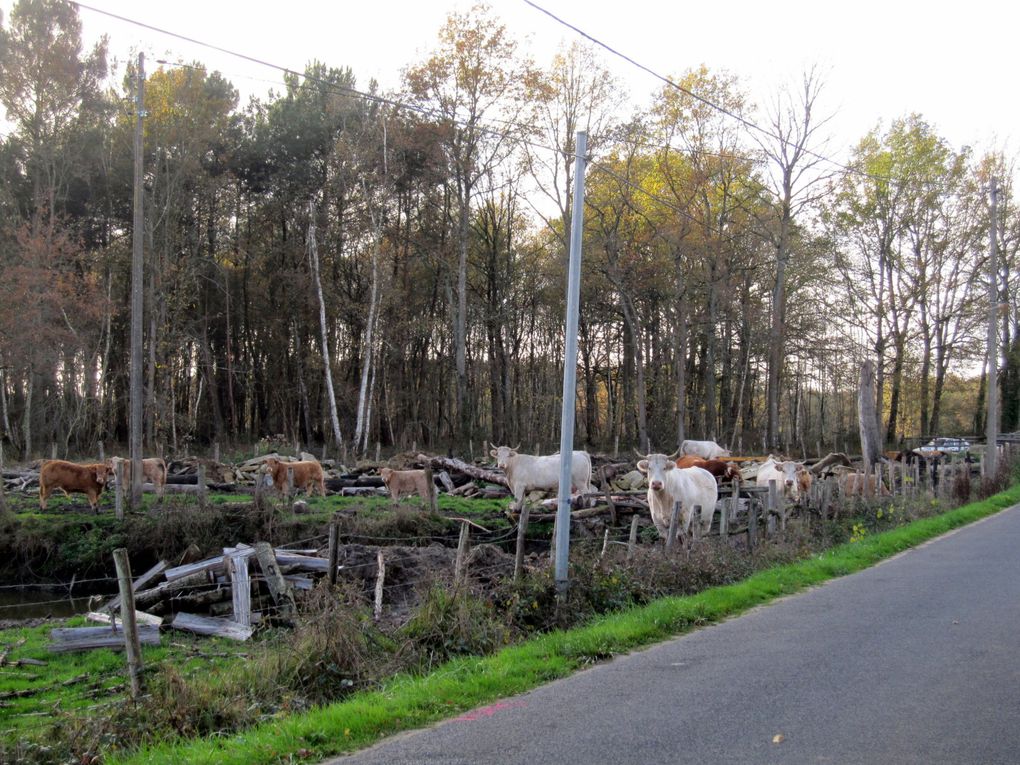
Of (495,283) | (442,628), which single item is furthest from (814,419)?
(442,628)

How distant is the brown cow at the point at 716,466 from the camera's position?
949 inches

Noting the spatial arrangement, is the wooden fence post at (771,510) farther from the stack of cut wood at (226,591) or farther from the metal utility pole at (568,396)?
the stack of cut wood at (226,591)

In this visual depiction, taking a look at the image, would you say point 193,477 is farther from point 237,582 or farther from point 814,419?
point 814,419

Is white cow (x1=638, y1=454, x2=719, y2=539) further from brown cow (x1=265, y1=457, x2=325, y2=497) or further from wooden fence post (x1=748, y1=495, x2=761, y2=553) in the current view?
brown cow (x1=265, y1=457, x2=325, y2=497)

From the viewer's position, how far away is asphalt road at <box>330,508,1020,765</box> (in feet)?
19.0

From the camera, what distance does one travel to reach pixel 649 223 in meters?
40.3

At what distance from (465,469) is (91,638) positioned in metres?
16.0

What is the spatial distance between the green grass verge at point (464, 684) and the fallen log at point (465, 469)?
15353 mm

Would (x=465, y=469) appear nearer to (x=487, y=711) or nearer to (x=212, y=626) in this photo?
(x=212, y=626)

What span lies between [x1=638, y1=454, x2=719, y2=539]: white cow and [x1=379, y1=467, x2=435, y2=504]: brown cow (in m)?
8.38

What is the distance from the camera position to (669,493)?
16703 millimetres

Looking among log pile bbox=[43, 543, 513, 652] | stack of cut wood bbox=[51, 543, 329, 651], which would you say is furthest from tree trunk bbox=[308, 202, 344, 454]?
stack of cut wood bbox=[51, 543, 329, 651]

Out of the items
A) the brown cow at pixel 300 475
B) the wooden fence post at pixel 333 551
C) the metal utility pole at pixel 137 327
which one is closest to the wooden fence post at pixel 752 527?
the wooden fence post at pixel 333 551

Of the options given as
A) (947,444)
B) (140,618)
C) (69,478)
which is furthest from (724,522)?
(947,444)
